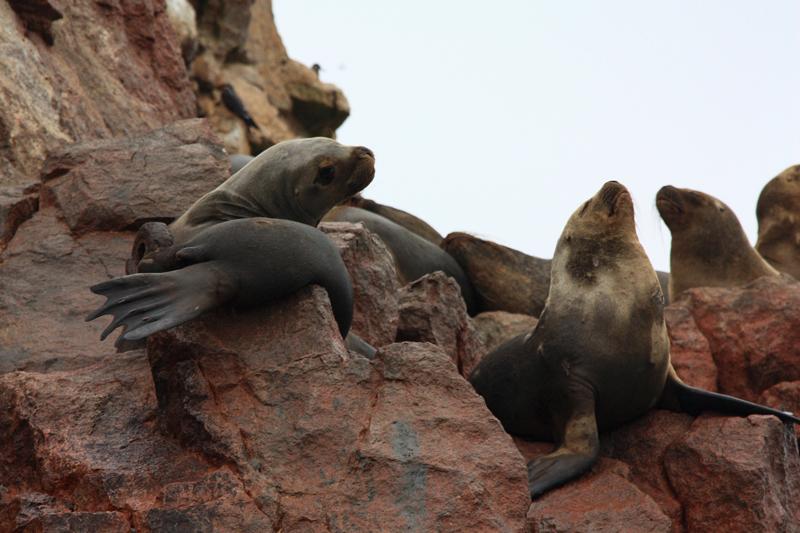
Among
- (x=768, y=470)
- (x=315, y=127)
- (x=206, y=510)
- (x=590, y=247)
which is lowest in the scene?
(x=315, y=127)

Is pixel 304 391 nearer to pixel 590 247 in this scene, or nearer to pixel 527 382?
pixel 527 382

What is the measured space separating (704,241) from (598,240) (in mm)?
3322

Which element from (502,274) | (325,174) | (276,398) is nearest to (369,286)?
(325,174)

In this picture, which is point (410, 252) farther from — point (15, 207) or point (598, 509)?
point (598, 509)

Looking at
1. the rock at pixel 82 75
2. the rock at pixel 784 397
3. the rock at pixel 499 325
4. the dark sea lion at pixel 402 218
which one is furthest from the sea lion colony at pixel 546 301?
the dark sea lion at pixel 402 218

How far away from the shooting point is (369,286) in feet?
21.0

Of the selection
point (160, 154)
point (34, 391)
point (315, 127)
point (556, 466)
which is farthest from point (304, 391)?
point (315, 127)

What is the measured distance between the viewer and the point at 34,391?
4480mm

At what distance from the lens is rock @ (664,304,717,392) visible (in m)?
7.02

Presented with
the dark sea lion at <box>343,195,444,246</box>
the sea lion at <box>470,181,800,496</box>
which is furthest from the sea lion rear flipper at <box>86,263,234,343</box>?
the dark sea lion at <box>343,195,444,246</box>

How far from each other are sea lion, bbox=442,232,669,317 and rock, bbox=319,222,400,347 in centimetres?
244

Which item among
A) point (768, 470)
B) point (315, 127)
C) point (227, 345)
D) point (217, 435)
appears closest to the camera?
point (217, 435)

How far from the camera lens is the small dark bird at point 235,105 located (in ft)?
47.9

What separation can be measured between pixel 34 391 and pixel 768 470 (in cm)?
284
